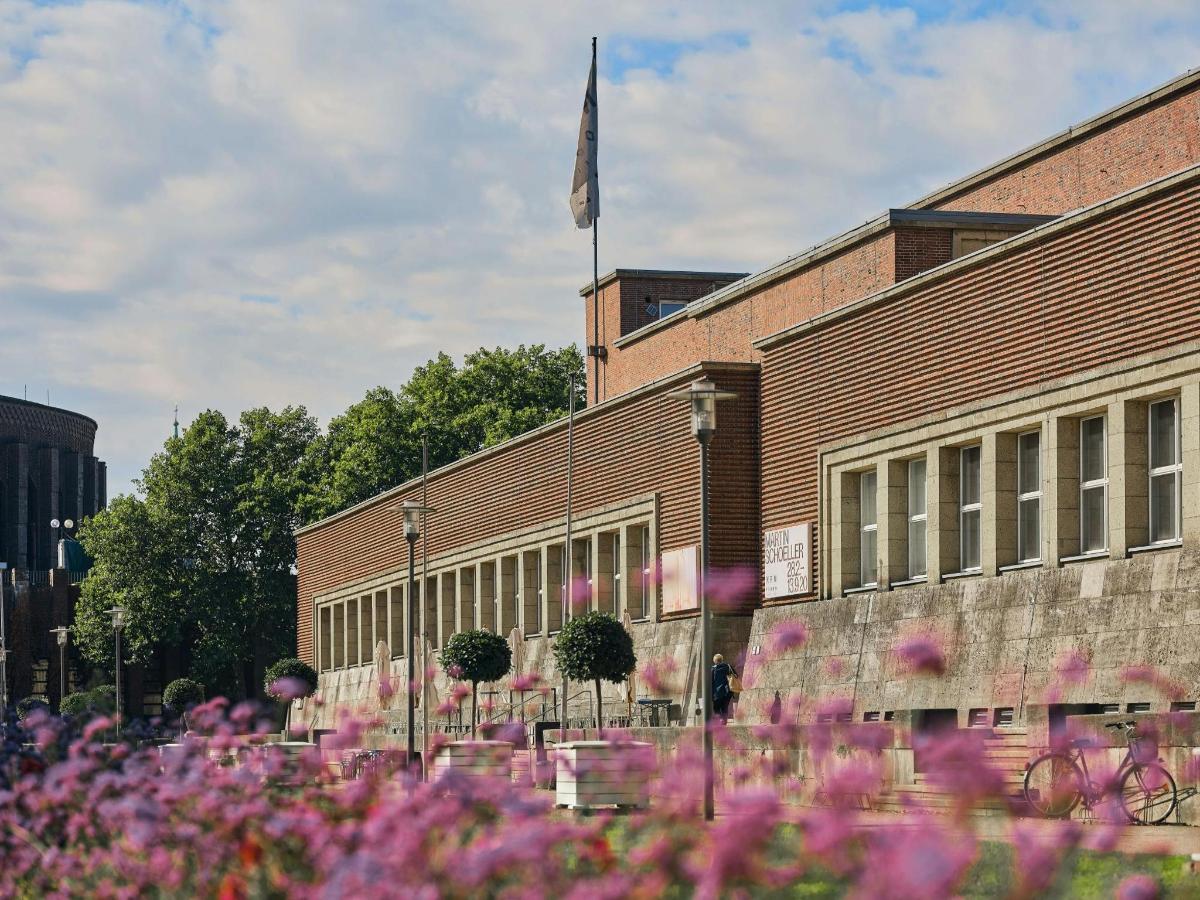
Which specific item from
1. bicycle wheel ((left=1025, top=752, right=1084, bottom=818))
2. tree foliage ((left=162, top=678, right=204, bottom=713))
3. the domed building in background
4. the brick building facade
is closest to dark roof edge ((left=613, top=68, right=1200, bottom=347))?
the brick building facade

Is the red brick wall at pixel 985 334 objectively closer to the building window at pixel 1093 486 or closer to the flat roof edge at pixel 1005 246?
the flat roof edge at pixel 1005 246

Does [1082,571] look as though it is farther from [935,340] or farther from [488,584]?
[488,584]

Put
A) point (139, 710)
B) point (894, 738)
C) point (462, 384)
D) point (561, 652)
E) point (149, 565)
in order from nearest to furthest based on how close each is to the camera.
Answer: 1. point (894, 738)
2. point (561, 652)
3. point (462, 384)
4. point (149, 565)
5. point (139, 710)

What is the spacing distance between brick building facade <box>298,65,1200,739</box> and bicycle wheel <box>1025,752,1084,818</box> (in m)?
4.92

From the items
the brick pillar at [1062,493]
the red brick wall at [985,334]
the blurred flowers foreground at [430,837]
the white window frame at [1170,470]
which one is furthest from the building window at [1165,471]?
the blurred flowers foreground at [430,837]

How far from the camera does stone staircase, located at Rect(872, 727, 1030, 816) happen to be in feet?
77.2

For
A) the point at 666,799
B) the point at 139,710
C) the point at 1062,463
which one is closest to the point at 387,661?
the point at 1062,463

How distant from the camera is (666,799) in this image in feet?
26.3

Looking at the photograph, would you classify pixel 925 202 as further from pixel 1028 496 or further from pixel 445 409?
pixel 445 409

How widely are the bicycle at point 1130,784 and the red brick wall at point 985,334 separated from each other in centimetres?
881

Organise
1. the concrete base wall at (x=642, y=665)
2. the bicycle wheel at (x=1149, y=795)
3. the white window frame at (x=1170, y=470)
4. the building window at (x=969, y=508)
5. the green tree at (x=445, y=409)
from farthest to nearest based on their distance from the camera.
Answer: the green tree at (x=445, y=409)
the concrete base wall at (x=642, y=665)
the building window at (x=969, y=508)
the white window frame at (x=1170, y=470)
the bicycle wheel at (x=1149, y=795)

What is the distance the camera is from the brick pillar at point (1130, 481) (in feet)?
96.8

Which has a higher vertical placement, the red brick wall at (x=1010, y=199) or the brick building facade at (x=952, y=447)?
the red brick wall at (x=1010, y=199)

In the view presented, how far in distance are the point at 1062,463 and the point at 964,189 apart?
1615cm
